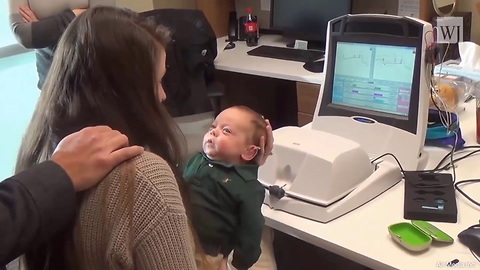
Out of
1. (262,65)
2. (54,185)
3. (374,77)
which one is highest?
(54,185)

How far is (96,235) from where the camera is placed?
0.97 m

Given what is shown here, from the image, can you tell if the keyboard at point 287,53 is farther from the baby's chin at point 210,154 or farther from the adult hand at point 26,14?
the baby's chin at point 210,154

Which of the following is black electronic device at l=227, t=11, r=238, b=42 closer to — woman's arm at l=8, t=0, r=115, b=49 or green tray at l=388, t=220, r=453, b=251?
woman's arm at l=8, t=0, r=115, b=49

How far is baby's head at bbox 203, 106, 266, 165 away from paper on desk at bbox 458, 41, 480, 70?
4.00 feet

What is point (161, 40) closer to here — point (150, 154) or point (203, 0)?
point (150, 154)

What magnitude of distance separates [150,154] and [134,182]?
0.22 ft

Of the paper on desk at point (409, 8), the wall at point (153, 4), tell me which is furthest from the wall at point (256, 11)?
the paper on desk at point (409, 8)

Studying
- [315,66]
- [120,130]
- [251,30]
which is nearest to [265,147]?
[120,130]

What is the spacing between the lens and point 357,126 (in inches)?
69.2

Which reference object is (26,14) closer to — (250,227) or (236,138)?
(236,138)

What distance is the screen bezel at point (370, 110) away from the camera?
64.1 inches

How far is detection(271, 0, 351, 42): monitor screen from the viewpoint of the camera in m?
3.15

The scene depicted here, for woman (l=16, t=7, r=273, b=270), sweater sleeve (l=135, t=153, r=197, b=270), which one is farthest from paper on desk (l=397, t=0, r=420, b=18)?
sweater sleeve (l=135, t=153, r=197, b=270)

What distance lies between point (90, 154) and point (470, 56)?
1.88m
